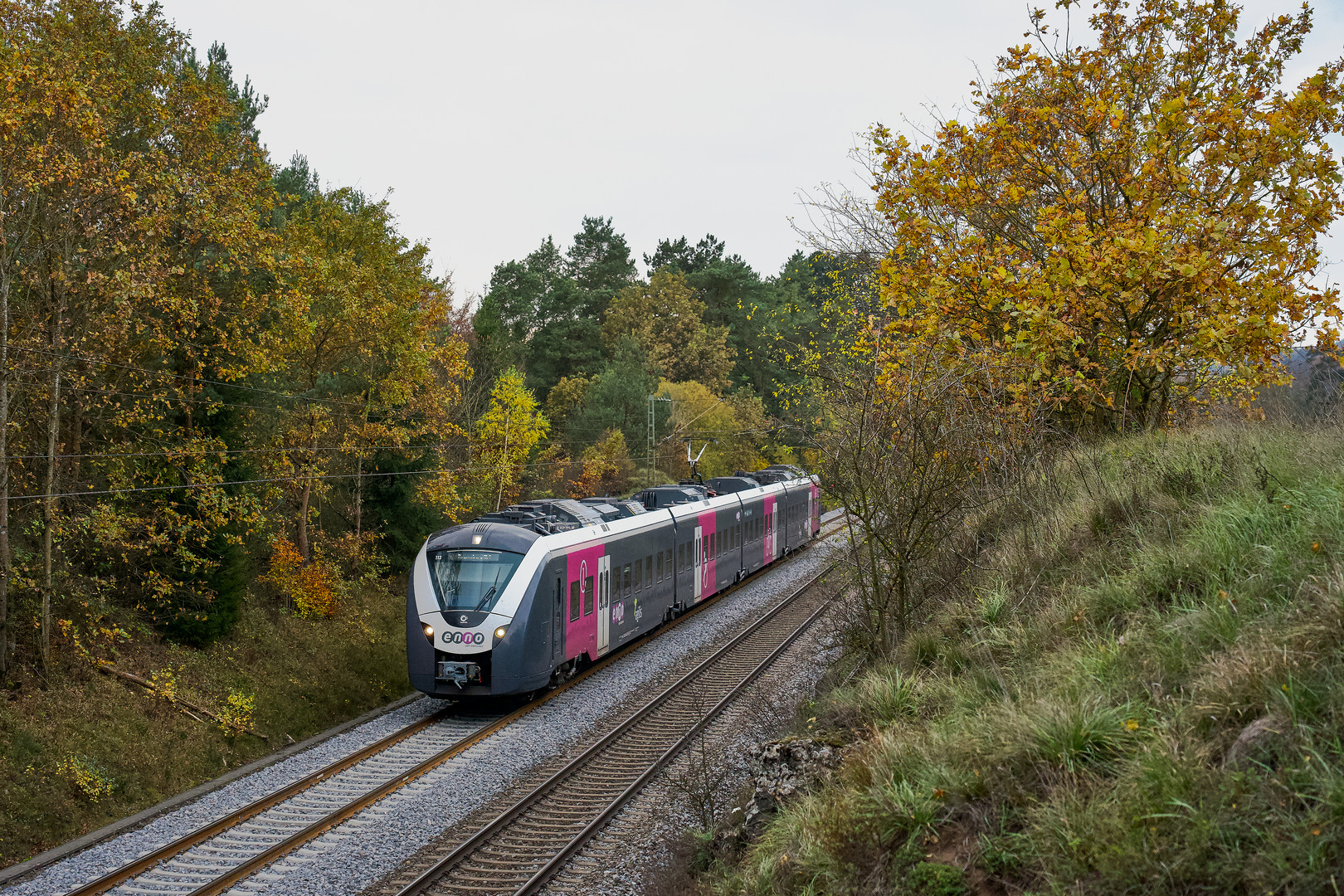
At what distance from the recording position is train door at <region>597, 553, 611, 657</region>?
16625mm

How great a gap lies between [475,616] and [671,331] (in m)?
48.3

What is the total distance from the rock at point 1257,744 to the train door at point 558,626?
11.5 meters

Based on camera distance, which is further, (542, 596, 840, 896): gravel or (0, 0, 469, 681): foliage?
(0, 0, 469, 681): foliage

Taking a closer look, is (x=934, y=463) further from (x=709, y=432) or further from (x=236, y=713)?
(x=709, y=432)

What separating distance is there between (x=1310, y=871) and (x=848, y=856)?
2391mm

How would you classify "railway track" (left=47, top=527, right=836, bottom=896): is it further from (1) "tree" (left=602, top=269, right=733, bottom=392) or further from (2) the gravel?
(1) "tree" (left=602, top=269, right=733, bottom=392)

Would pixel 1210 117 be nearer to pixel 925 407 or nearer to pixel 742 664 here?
pixel 925 407

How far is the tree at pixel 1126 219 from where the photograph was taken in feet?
28.3

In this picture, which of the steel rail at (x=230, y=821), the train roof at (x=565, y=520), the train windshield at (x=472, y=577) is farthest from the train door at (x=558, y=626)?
the steel rail at (x=230, y=821)

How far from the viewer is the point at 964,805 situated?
16.3 feet

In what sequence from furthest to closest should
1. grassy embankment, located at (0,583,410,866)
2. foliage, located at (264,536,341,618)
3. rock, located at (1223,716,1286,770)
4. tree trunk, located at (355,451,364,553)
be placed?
tree trunk, located at (355,451,364,553)
foliage, located at (264,536,341,618)
grassy embankment, located at (0,583,410,866)
rock, located at (1223,716,1286,770)

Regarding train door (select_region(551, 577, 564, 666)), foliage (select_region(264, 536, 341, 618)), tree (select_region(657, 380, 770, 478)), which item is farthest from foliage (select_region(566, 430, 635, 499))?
train door (select_region(551, 577, 564, 666))

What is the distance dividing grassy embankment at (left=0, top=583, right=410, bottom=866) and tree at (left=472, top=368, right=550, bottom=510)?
959 cm

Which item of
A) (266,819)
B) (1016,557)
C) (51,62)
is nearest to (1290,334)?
(1016,557)
